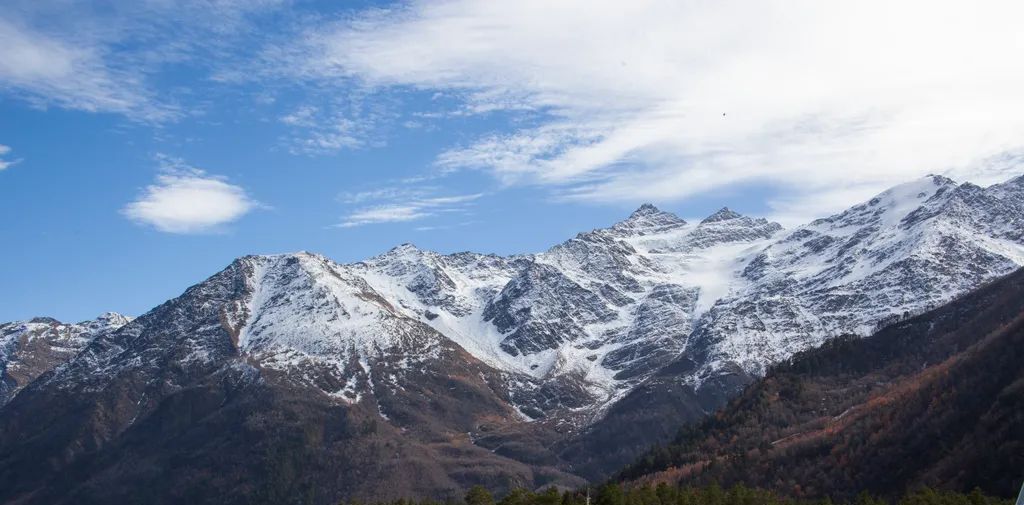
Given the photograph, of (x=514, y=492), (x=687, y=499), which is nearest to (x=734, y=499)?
(x=687, y=499)

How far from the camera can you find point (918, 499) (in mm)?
190500

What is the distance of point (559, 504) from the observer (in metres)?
182

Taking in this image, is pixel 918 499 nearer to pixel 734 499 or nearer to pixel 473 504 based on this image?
pixel 734 499

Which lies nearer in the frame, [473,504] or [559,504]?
[559,504]

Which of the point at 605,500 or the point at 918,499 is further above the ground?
the point at 605,500

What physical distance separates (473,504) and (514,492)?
12.7 meters

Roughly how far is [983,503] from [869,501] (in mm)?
22921

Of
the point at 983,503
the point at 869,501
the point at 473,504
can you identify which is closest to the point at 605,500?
the point at 473,504

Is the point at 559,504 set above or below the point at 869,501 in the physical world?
above

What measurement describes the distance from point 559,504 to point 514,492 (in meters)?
11.7

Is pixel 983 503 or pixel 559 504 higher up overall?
pixel 559 504

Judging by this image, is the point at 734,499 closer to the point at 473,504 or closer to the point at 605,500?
the point at 605,500

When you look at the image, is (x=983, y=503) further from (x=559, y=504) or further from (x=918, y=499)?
(x=559, y=504)

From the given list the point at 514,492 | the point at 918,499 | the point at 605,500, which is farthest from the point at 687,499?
the point at 918,499
